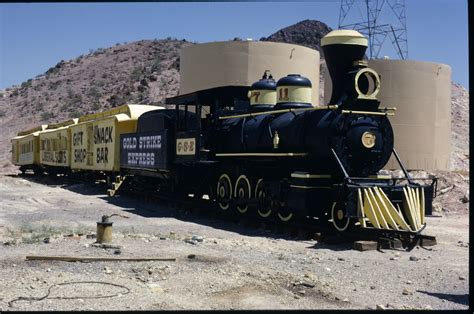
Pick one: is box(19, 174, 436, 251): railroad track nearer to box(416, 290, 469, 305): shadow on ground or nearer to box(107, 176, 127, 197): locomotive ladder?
box(416, 290, 469, 305): shadow on ground

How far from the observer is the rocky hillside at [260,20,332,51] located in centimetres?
11221

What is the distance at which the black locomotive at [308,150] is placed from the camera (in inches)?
453

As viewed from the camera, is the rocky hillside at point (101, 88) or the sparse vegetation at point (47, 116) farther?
the sparse vegetation at point (47, 116)

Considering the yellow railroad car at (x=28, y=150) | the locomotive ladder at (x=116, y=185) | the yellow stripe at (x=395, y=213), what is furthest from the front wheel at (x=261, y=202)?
the yellow railroad car at (x=28, y=150)

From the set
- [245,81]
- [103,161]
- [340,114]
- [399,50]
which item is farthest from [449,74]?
[340,114]

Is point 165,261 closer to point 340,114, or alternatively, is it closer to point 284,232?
point 284,232

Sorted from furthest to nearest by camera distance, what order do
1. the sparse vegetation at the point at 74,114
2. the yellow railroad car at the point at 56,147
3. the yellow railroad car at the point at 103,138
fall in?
the sparse vegetation at the point at 74,114 → the yellow railroad car at the point at 56,147 → the yellow railroad car at the point at 103,138

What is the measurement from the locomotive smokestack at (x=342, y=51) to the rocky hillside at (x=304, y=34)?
10084 cm

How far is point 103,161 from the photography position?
24.1 meters

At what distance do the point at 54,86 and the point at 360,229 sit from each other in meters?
77.7

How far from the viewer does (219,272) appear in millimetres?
8258

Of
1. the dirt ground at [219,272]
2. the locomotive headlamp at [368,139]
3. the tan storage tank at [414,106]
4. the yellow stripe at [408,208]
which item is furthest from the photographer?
the tan storage tank at [414,106]

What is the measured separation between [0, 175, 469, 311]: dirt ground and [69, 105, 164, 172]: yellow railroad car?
9405 millimetres

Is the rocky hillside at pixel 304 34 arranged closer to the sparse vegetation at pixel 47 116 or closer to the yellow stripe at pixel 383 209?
the sparse vegetation at pixel 47 116
